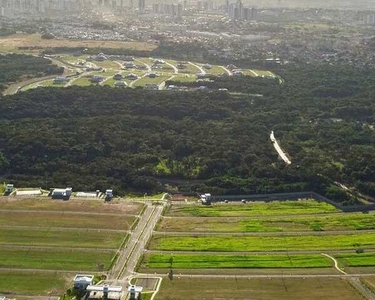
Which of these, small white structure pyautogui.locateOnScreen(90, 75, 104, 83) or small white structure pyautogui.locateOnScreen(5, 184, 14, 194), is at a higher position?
small white structure pyautogui.locateOnScreen(5, 184, 14, 194)

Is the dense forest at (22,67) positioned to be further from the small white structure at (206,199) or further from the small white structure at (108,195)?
the small white structure at (206,199)

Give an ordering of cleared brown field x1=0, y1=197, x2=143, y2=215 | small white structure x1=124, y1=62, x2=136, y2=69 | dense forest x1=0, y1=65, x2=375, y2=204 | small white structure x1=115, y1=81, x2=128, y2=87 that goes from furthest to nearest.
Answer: small white structure x1=124, y1=62, x2=136, y2=69, small white structure x1=115, y1=81, x2=128, y2=87, dense forest x1=0, y1=65, x2=375, y2=204, cleared brown field x1=0, y1=197, x2=143, y2=215

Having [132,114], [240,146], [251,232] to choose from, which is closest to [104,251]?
[251,232]

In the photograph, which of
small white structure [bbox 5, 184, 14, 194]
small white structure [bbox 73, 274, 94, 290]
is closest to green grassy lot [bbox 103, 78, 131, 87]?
small white structure [bbox 5, 184, 14, 194]

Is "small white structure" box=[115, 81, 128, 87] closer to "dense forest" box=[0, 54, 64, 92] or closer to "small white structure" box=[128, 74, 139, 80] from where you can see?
"small white structure" box=[128, 74, 139, 80]

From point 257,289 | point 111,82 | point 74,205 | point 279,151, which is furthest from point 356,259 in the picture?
point 111,82

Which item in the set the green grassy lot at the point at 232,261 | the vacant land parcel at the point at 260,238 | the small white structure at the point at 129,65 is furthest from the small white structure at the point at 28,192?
the small white structure at the point at 129,65
